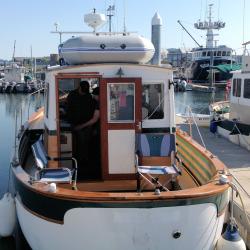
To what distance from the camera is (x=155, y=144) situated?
22.6 ft

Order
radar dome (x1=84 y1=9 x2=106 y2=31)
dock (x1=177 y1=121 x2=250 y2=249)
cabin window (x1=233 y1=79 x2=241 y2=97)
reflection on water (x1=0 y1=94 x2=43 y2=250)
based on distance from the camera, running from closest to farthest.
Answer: dock (x1=177 y1=121 x2=250 y2=249) < reflection on water (x1=0 y1=94 x2=43 y2=250) < radar dome (x1=84 y1=9 x2=106 y2=31) < cabin window (x1=233 y1=79 x2=241 y2=97)

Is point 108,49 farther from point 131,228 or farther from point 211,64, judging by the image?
point 211,64

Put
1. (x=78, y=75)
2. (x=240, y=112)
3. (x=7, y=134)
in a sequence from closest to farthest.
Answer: (x=78, y=75) → (x=240, y=112) → (x=7, y=134)

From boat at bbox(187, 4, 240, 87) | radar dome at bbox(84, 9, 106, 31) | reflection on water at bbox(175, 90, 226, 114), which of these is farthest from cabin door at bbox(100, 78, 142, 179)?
boat at bbox(187, 4, 240, 87)

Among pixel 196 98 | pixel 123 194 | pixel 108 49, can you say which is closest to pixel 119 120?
pixel 108 49

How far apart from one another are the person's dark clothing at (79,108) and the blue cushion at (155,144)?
1064mm

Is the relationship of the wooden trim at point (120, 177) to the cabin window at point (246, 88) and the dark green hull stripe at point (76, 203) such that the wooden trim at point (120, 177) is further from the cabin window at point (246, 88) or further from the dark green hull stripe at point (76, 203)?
the cabin window at point (246, 88)

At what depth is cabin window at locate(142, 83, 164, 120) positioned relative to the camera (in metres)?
6.99

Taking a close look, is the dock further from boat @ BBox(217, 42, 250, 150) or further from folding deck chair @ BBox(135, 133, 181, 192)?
folding deck chair @ BBox(135, 133, 181, 192)

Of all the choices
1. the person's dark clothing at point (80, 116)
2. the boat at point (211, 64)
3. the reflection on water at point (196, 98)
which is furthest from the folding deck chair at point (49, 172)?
the boat at point (211, 64)

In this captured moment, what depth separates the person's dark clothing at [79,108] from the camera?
23.8ft

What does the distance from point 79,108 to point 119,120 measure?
840 mm

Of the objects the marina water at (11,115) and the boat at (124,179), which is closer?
the boat at (124,179)

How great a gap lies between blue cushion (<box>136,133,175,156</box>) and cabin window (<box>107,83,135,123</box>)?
387mm
